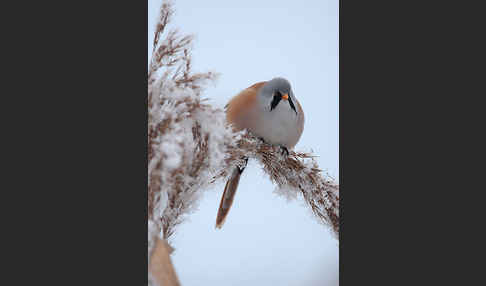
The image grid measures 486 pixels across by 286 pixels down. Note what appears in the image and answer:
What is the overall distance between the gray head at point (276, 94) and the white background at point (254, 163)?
0.08 feet

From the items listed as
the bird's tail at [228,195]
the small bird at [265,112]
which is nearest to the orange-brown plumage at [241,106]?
the small bird at [265,112]

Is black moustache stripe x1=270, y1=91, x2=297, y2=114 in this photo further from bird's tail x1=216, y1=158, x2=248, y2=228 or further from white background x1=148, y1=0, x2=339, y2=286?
bird's tail x1=216, y1=158, x2=248, y2=228

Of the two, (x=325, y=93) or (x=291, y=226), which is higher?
(x=325, y=93)

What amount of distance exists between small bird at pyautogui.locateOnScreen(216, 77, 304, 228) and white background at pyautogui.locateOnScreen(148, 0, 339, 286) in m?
0.03

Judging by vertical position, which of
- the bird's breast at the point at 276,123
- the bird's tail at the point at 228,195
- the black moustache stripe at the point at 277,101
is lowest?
the bird's tail at the point at 228,195

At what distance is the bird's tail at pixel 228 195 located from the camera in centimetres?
163

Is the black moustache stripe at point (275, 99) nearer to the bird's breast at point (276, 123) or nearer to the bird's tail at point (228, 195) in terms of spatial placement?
the bird's breast at point (276, 123)

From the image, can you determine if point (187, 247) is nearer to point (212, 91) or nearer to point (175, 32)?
point (212, 91)

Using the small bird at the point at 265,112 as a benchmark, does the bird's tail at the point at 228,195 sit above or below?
below

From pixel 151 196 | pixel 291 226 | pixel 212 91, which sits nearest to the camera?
pixel 151 196

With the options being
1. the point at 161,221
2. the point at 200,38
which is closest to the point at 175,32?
the point at 200,38

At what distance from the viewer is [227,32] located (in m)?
1.63

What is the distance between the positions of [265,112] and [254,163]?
18 cm

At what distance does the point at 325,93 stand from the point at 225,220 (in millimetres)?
547
